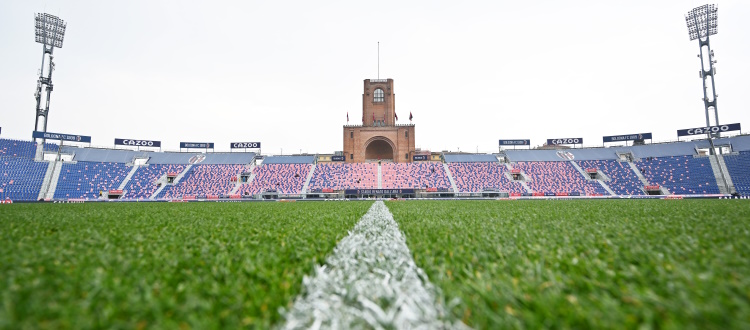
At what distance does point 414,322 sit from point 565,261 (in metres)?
1.78

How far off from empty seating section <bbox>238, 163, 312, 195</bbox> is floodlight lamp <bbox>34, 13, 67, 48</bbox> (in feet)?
88.0

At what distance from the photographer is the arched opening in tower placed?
176ft

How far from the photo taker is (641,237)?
3822 millimetres

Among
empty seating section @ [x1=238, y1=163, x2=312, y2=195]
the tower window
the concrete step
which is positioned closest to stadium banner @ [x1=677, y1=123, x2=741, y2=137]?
the tower window

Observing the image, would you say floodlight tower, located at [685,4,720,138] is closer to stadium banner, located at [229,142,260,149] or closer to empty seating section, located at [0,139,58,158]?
stadium banner, located at [229,142,260,149]

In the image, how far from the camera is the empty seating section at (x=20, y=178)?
32938 mm

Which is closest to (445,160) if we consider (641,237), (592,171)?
(592,171)

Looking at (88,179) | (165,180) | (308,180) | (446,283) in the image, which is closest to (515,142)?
(308,180)

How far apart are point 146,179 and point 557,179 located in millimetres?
54014

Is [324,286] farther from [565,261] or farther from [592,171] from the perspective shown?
[592,171]

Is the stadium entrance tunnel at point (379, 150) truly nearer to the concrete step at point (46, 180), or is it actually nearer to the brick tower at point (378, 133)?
the brick tower at point (378, 133)

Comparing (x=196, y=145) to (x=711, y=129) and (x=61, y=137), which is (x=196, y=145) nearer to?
(x=61, y=137)

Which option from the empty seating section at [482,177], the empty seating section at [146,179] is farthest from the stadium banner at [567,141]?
the empty seating section at [146,179]

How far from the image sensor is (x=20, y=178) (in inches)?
1378
